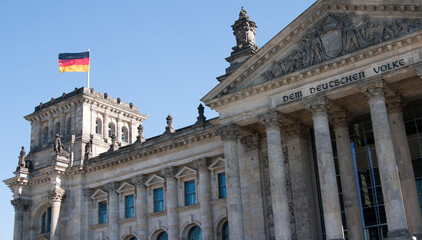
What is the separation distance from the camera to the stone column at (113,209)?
4206cm

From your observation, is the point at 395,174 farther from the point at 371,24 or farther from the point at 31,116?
the point at 31,116

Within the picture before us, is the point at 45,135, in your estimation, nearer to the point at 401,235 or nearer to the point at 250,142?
the point at 250,142

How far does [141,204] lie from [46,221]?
10458 mm

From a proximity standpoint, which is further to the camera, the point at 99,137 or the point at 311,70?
the point at 99,137

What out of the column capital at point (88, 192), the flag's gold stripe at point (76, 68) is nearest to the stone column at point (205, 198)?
the column capital at point (88, 192)

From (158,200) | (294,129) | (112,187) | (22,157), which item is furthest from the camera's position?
(22,157)

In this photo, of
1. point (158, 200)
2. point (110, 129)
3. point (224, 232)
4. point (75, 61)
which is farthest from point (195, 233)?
point (75, 61)

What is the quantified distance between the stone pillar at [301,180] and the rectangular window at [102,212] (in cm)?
1832

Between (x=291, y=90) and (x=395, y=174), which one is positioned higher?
(x=291, y=90)

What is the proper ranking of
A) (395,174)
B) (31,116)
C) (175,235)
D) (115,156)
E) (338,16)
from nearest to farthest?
(395,174) → (338,16) → (175,235) → (115,156) → (31,116)

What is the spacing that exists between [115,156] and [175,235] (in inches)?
342

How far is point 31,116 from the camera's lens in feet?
168

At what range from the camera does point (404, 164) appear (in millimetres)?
28312

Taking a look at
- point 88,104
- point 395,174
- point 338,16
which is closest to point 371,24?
point 338,16
